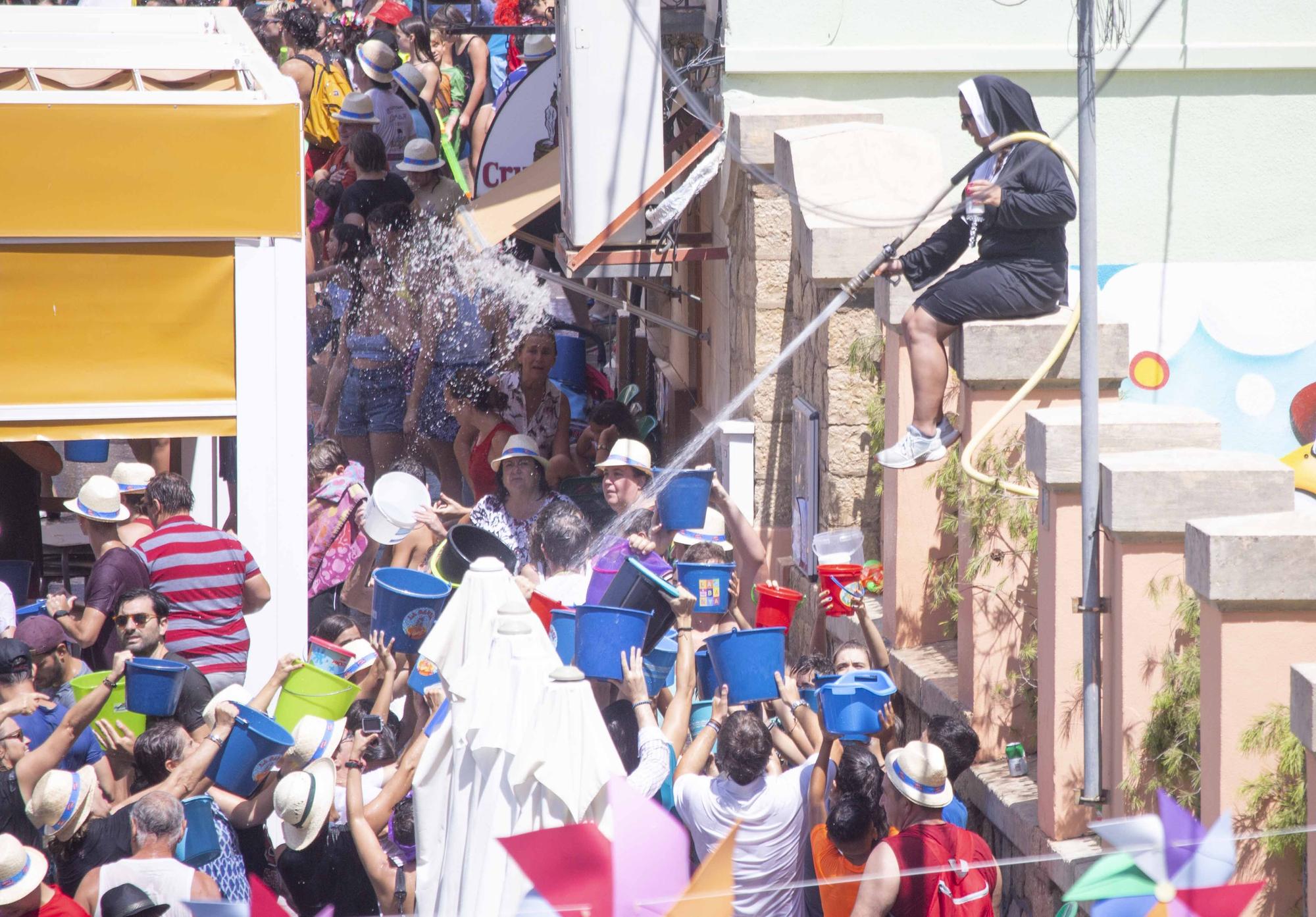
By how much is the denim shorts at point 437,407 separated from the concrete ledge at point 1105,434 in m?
4.65

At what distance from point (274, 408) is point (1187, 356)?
16.5 feet

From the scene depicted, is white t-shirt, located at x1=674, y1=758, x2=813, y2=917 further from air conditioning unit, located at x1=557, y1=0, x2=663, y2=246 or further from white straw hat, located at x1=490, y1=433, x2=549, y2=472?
air conditioning unit, located at x1=557, y1=0, x2=663, y2=246

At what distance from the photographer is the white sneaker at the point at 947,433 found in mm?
5910

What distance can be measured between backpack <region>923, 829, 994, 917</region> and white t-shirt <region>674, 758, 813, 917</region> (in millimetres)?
646

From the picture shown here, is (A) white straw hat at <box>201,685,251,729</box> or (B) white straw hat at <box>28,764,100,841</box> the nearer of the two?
(B) white straw hat at <box>28,764,100,841</box>

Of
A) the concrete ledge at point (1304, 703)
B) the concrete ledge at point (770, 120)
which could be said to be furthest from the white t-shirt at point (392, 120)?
the concrete ledge at point (1304, 703)

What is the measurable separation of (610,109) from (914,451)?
3394 millimetres

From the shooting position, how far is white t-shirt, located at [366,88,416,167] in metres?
11.3

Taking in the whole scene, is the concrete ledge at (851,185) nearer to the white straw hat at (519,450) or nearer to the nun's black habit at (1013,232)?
the nun's black habit at (1013,232)

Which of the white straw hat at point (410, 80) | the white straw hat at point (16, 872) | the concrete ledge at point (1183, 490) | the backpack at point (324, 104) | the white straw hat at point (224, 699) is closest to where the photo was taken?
the white straw hat at point (16, 872)

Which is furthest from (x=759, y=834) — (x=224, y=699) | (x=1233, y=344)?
(x=1233, y=344)

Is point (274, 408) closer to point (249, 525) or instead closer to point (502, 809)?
point (249, 525)

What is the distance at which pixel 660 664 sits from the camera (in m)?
5.80

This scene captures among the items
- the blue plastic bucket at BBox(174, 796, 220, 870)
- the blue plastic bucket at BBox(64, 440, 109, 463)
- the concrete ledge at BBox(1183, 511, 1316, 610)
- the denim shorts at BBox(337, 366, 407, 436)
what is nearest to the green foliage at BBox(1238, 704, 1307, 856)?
the concrete ledge at BBox(1183, 511, 1316, 610)
